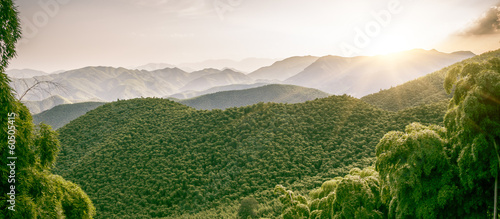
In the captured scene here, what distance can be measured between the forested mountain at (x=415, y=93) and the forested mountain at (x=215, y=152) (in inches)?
899

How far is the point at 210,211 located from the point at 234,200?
8.02 feet

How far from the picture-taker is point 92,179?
2952 centimetres

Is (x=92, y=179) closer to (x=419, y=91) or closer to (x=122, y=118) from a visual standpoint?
(x=122, y=118)

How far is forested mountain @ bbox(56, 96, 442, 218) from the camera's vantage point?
2592cm

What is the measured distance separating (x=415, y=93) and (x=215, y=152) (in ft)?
158

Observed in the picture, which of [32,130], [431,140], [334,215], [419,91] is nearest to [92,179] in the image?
[32,130]

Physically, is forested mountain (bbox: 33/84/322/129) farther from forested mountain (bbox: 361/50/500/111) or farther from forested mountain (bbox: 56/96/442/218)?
forested mountain (bbox: 56/96/442/218)

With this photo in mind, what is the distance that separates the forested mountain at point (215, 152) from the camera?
25922 mm

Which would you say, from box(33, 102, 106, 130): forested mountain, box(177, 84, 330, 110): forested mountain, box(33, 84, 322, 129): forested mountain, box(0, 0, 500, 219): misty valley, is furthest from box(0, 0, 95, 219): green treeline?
box(177, 84, 330, 110): forested mountain

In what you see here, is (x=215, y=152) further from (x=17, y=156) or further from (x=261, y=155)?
(x=17, y=156)

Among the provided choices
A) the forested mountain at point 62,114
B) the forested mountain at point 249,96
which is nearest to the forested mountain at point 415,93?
the forested mountain at point 249,96

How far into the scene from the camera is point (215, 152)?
31.5 m

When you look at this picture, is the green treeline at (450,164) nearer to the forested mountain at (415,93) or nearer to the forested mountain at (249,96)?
the forested mountain at (415,93)

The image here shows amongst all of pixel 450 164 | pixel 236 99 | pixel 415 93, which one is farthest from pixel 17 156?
pixel 236 99
